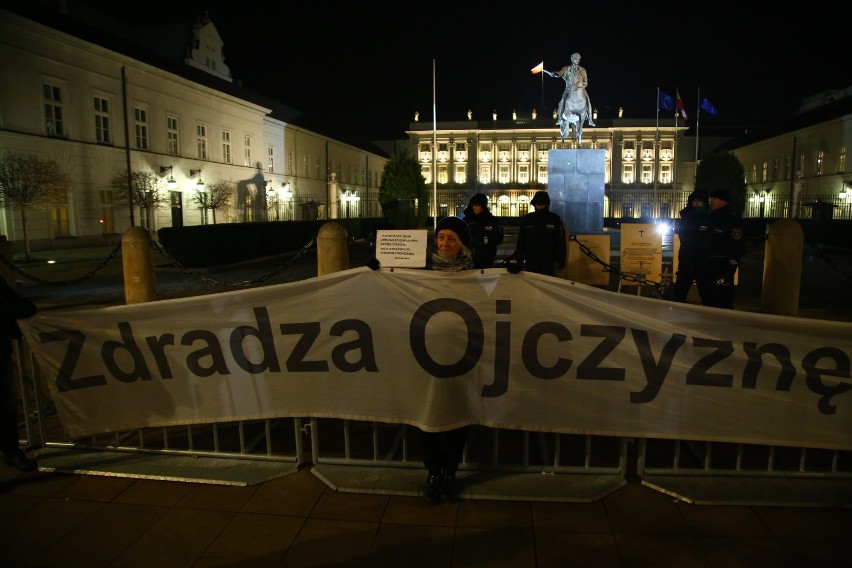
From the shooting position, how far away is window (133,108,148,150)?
33094 mm

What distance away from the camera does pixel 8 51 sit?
81.6 ft

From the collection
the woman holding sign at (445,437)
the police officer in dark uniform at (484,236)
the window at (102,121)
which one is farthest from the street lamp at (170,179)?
the woman holding sign at (445,437)

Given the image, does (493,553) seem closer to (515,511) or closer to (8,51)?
(515,511)

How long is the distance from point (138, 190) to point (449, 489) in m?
30.1

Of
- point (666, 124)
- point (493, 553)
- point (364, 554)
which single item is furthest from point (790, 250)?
point (666, 124)

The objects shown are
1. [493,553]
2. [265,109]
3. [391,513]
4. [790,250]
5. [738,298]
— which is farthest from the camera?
[265,109]

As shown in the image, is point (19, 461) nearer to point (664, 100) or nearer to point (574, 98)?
point (574, 98)

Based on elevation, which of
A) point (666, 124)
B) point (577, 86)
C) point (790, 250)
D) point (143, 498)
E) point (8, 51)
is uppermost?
point (666, 124)

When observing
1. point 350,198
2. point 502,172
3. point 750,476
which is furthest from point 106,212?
point 502,172

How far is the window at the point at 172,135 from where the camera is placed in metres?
36.0

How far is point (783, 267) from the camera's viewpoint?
791 centimetres

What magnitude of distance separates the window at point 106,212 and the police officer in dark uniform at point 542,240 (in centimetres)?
→ 2765

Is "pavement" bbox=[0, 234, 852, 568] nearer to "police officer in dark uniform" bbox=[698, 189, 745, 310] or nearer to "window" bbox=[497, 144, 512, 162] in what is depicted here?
"police officer in dark uniform" bbox=[698, 189, 745, 310]

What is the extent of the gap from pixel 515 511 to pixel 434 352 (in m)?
1.20
